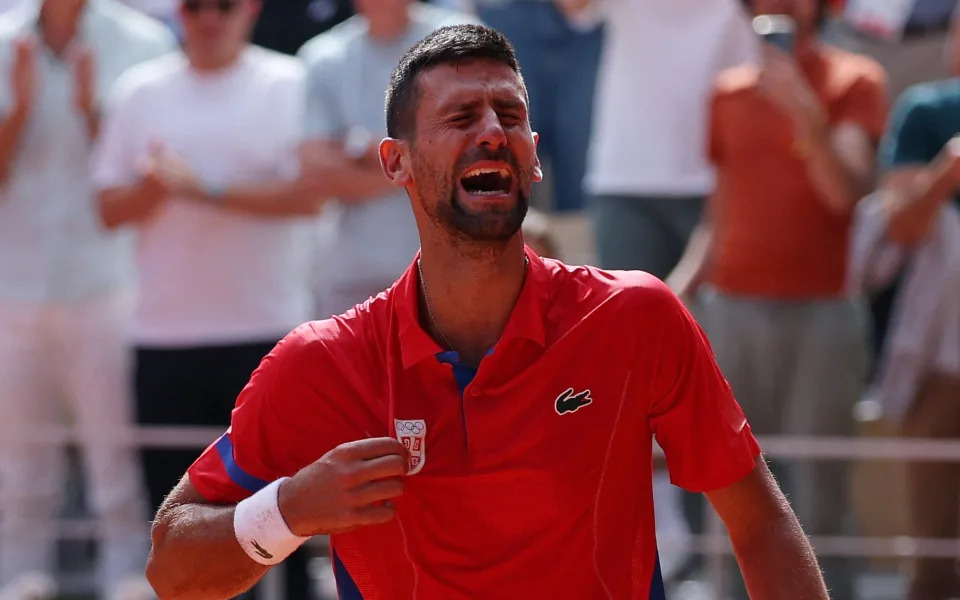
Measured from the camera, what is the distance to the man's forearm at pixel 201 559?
3.04 m

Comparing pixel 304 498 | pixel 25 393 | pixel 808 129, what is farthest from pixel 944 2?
pixel 304 498

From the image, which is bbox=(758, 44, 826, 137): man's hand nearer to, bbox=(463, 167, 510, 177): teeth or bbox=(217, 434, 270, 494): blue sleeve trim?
bbox=(463, 167, 510, 177): teeth

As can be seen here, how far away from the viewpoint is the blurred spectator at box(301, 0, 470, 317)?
20.8ft

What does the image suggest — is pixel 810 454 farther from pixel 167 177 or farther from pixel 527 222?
pixel 167 177

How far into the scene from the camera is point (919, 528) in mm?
6203

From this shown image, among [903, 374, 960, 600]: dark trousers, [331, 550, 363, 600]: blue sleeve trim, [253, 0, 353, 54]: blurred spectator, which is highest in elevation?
[253, 0, 353, 54]: blurred spectator

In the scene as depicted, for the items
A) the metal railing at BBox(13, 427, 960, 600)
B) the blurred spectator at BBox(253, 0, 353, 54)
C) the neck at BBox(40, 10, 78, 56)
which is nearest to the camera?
the metal railing at BBox(13, 427, 960, 600)

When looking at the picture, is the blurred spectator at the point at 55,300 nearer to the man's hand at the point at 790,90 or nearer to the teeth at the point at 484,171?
the man's hand at the point at 790,90

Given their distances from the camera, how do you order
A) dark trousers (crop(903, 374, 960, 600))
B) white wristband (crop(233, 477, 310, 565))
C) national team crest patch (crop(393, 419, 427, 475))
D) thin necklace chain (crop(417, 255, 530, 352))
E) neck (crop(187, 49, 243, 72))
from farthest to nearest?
neck (crop(187, 49, 243, 72))
dark trousers (crop(903, 374, 960, 600))
thin necklace chain (crop(417, 255, 530, 352))
national team crest patch (crop(393, 419, 427, 475))
white wristband (crop(233, 477, 310, 565))

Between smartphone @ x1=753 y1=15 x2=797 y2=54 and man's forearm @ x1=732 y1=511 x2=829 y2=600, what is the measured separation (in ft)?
11.1

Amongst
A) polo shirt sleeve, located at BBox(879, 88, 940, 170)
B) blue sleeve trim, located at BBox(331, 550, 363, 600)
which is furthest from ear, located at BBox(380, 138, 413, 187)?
polo shirt sleeve, located at BBox(879, 88, 940, 170)

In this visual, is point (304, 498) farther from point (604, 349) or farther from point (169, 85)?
point (169, 85)

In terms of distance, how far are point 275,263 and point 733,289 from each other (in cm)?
192

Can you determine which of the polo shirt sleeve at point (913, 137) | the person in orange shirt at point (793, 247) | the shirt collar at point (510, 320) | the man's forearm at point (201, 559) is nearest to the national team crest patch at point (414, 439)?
the shirt collar at point (510, 320)
